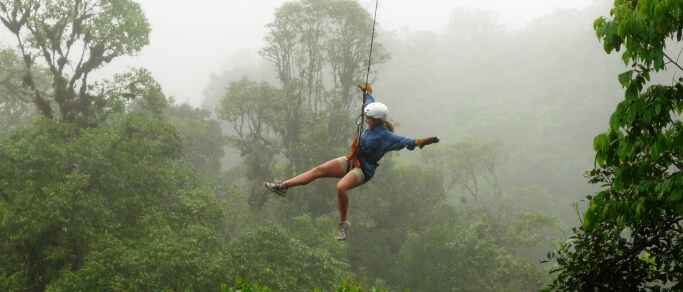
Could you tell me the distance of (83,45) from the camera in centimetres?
1230

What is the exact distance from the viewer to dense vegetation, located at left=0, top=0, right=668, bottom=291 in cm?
845

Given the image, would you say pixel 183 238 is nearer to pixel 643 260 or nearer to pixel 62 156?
pixel 62 156

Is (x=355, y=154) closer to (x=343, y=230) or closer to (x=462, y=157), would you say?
(x=343, y=230)

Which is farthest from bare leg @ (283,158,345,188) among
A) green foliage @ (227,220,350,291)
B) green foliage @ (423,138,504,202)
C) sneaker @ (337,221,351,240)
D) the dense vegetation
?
green foliage @ (423,138,504,202)

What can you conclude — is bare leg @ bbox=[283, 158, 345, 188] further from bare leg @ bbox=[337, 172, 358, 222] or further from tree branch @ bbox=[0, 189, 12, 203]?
tree branch @ bbox=[0, 189, 12, 203]

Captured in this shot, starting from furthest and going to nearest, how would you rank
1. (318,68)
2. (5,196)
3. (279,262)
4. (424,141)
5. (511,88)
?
1. (511,88)
2. (318,68)
3. (279,262)
4. (5,196)
5. (424,141)

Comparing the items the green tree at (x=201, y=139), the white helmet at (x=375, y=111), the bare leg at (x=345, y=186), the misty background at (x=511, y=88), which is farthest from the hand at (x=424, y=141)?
the misty background at (x=511, y=88)

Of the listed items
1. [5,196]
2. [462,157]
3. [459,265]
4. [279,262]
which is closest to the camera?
[5,196]

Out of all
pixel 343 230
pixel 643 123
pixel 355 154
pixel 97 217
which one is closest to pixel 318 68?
pixel 97 217

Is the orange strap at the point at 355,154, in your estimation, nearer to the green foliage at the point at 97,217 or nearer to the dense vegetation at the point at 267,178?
the dense vegetation at the point at 267,178

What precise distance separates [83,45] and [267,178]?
8.57 metres

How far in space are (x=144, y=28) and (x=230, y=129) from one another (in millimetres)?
25914

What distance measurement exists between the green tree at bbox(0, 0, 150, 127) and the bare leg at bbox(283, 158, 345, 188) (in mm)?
9013

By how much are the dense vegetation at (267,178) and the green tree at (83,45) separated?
0.04 metres
